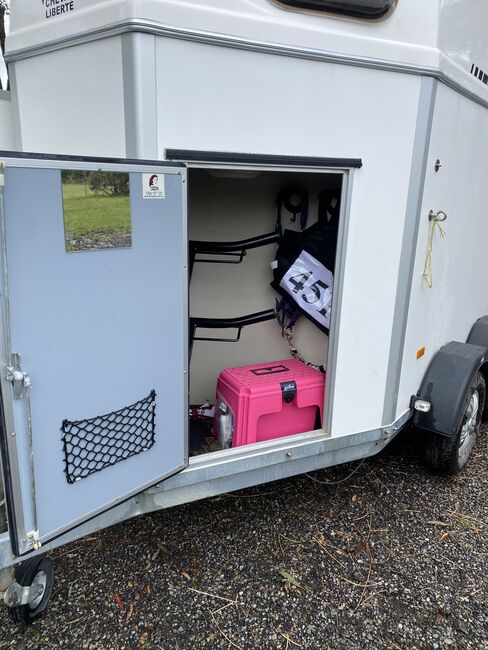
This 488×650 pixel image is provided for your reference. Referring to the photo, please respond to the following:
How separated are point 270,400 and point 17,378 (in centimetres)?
133

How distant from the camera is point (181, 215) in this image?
6.01 ft

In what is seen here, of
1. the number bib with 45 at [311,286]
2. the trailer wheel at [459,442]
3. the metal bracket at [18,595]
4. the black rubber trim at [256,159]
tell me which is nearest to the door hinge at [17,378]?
→ the black rubber trim at [256,159]

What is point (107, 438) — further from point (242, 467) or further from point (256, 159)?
point (256, 159)

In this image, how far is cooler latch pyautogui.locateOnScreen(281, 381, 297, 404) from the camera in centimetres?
256

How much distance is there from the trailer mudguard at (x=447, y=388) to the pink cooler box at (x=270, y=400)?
622mm

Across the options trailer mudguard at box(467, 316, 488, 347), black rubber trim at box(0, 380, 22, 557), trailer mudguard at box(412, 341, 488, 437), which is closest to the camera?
black rubber trim at box(0, 380, 22, 557)

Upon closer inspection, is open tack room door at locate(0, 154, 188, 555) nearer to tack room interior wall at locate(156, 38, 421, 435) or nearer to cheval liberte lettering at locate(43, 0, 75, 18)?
tack room interior wall at locate(156, 38, 421, 435)

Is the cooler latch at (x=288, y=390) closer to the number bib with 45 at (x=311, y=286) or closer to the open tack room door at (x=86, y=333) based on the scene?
the number bib with 45 at (x=311, y=286)

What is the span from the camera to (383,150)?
2199 mm

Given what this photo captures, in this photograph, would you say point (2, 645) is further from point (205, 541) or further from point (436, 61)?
point (436, 61)

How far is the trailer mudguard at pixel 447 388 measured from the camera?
2742 mm

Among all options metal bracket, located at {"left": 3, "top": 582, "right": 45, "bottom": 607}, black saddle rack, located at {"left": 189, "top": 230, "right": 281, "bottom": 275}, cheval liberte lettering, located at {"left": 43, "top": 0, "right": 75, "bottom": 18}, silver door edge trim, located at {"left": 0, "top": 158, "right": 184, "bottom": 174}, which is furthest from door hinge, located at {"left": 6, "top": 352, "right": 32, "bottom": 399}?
black saddle rack, located at {"left": 189, "top": 230, "right": 281, "bottom": 275}

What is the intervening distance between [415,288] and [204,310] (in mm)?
1384

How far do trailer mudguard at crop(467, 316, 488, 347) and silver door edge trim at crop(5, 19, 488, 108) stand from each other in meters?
1.78
